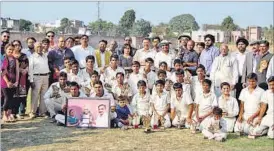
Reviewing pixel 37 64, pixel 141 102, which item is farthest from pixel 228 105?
pixel 37 64

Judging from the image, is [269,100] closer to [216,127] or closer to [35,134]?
[216,127]

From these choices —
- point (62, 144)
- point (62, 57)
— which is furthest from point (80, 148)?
point (62, 57)

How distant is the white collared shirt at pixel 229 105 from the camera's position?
26.0ft

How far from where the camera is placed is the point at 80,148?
6422 millimetres

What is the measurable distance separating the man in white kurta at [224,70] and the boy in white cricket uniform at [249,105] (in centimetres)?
59

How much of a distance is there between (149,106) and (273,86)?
2.41m

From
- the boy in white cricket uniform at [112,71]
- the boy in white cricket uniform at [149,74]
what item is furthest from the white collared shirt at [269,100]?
the boy in white cricket uniform at [112,71]

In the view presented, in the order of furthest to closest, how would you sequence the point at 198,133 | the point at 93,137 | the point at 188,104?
the point at 188,104, the point at 198,133, the point at 93,137

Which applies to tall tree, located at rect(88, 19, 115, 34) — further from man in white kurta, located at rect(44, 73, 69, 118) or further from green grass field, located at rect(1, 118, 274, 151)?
green grass field, located at rect(1, 118, 274, 151)

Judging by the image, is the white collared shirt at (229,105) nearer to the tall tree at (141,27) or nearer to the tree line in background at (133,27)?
the tree line in background at (133,27)

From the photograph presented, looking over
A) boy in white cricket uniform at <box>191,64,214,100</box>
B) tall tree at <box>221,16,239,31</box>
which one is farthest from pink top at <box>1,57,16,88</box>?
tall tree at <box>221,16,239,31</box>

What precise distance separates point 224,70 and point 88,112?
9.25ft

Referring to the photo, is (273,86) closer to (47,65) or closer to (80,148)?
(80,148)

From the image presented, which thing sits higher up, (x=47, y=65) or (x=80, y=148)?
(x=47, y=65)
